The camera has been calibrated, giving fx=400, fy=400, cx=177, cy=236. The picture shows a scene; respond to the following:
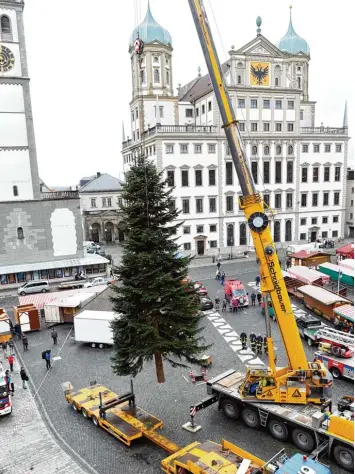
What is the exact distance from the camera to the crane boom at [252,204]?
13977 millimetres

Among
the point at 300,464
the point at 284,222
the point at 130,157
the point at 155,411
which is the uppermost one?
the point at 130,157

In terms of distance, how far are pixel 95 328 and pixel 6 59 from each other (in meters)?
29.1

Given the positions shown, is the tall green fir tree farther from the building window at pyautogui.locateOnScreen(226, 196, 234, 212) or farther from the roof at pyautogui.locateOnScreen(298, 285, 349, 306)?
the building window at pyautogui.locateOnScreen(226, 196, 234, 212)

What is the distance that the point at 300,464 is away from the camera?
455 inches

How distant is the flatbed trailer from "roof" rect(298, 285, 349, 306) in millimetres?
13081

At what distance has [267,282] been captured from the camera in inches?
584

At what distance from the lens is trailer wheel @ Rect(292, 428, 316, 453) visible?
14.0m

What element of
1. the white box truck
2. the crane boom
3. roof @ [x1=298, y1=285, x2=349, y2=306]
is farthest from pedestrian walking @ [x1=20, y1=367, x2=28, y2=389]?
roof @ [x1=298, y1=285, x2=349, y2=306]

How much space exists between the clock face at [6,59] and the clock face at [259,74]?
27.9 m

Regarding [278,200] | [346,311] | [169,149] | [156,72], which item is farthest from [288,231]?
[346,311]

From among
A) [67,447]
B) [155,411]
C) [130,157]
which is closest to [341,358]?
[155,411]

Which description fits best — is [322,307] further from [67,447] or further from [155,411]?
[67,447]

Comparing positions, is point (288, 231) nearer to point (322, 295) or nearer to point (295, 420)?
point (322, 295)

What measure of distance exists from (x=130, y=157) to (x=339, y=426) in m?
54.9
